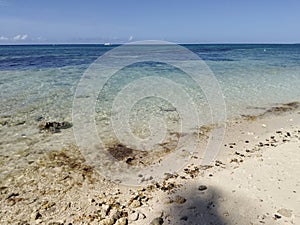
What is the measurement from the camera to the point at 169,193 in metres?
4.43

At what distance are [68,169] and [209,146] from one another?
10.8 feet

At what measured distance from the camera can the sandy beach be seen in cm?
375

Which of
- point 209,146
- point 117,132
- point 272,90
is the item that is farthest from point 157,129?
point 272,90

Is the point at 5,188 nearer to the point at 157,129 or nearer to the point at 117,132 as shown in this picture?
the point at 117,132

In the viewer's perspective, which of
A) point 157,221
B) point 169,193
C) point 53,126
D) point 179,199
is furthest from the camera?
point 53,126

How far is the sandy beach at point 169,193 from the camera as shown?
375 centimetres

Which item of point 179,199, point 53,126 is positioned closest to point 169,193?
point 179,199

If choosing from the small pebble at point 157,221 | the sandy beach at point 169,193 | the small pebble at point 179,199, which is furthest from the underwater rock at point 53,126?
the small pebble at point 157,221

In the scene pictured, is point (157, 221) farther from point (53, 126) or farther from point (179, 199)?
point (53, 126)

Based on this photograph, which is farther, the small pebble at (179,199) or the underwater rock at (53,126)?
the underwater rock at (53,126)

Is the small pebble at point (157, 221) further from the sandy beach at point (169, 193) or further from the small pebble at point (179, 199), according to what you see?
the small pebble at point (179, 199)

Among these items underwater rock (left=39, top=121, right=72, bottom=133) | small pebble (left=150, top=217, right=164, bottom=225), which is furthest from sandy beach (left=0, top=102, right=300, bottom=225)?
underwater rock (left=39, top=121, right=72, bottom=133)

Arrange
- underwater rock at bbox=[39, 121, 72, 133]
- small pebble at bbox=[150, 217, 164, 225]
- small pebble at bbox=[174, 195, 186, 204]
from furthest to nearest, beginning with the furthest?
underwater rock at bbox=[39, 121, 72, 133] → small pebble at bbox=[174, 195, 186, 204] → small pebble at bbox=[150, 217, 164, 225]

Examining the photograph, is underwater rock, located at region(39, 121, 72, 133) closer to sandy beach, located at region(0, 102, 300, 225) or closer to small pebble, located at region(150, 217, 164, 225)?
sandy beach, located at region(0, 102, 300, 225)
